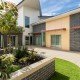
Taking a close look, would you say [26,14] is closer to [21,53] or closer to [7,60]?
[21,53]

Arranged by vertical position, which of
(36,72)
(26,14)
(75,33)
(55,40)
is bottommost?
(36,72)

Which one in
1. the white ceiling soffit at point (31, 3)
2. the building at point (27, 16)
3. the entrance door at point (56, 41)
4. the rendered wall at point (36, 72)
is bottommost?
the rendered wall at point (36, 72)

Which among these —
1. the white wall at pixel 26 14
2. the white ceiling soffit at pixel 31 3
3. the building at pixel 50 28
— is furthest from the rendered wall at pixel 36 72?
the white ceiling soffit at pixel 31 3

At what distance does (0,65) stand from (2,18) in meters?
1.92

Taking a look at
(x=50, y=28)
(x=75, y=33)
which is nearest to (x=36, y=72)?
(x=75, y=33)

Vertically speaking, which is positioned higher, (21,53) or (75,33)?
(75,33)

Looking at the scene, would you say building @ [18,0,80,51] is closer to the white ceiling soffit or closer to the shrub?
the white ceiling soffit

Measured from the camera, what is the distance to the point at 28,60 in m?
8.27

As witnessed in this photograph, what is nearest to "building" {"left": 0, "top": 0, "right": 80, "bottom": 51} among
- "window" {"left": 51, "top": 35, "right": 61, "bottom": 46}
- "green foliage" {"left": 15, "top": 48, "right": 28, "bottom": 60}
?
"window" {"left": 51, "top": 35, "right": 61, "bottom": 46}

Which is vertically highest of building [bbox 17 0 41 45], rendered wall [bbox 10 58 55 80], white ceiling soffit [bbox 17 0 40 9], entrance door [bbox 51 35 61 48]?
white ceiling soffit [bbox 17 0 40 9]

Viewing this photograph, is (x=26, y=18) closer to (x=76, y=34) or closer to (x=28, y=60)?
(x=76, y=34)

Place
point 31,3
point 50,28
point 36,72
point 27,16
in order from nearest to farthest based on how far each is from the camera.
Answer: point 36,72 < point 50,28 < point 31,3 < point 27,16

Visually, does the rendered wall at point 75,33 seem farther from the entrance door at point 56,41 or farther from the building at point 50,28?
the entrance door at point 56,41

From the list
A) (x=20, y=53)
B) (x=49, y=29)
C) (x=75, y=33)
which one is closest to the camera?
(x=20, y=53)
